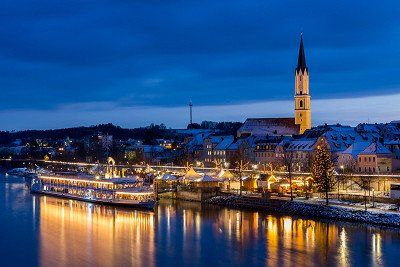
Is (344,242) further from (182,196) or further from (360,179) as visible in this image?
(182,196)

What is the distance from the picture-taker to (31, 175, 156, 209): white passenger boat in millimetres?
41938

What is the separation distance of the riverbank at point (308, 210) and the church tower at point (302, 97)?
4115cm

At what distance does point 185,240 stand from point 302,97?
183 ft

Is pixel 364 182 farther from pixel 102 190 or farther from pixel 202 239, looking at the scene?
pixel 102 190

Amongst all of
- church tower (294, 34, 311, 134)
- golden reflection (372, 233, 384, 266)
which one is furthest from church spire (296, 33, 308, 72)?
golden reflection (372, 233, 384, 266)

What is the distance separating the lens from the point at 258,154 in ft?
225

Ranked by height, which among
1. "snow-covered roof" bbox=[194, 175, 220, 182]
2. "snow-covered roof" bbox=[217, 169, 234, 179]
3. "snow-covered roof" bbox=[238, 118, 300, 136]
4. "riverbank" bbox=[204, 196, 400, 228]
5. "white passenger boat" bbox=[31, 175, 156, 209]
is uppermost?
"snow-covered roof" bbox=[238, 118, 300, 136]

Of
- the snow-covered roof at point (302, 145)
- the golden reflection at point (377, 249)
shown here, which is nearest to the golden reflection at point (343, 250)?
the golden reflection at point (377, 249)

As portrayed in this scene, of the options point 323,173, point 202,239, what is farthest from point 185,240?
point 323,173

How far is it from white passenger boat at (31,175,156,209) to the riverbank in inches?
204

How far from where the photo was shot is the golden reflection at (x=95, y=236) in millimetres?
26016

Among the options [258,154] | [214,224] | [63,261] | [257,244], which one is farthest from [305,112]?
[63,261]

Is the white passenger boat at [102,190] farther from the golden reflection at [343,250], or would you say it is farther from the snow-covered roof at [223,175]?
the golden reflection at [343,250]

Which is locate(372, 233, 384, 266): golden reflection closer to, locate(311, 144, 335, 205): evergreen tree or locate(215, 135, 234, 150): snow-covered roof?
locate(311, 144, 335, 205): evergreen tree
